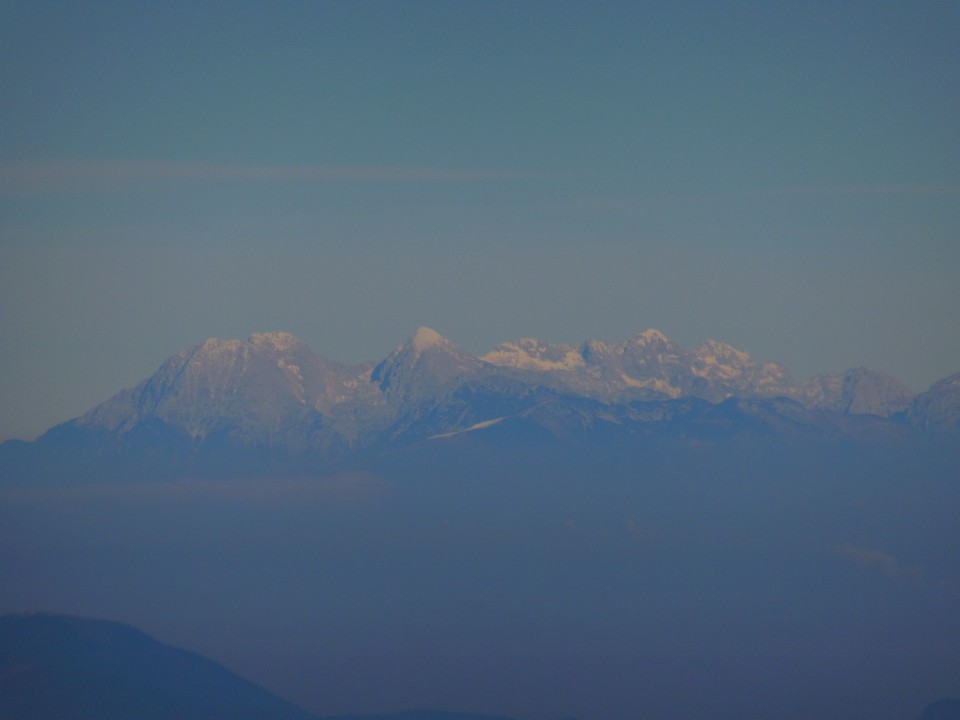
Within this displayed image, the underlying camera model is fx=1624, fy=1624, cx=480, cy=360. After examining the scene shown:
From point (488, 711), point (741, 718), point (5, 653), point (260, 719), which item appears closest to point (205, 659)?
point (260, 719)

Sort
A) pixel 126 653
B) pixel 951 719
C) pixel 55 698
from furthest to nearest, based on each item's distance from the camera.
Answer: pixel 951 719 → pixel 126 653 → pixel 55 698

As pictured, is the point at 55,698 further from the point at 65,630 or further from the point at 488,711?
the point at 488,711

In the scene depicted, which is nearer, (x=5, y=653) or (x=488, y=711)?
(x=5, y=653)

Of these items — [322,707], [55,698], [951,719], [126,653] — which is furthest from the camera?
[322,707]

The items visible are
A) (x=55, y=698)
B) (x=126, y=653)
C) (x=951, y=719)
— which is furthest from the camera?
(x=951, y=719)

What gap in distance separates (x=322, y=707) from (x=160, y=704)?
50925mm

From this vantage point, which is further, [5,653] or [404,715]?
[404,715]

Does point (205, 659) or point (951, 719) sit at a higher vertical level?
point (205, 659)

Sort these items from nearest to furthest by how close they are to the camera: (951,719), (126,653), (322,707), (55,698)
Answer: (55,698)
(126,653)
(951,719)
(322,707)

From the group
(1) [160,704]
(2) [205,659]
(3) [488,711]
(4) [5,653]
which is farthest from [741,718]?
(4) [5,653]

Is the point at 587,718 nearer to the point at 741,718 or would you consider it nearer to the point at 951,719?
the point at 741,718

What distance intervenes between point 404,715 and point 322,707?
121 ft

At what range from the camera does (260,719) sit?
15638 cm

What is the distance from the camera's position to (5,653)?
5719 inches
